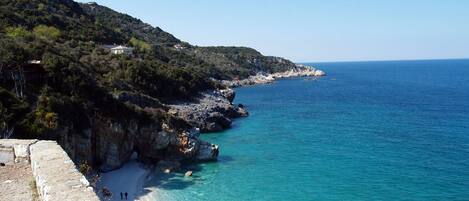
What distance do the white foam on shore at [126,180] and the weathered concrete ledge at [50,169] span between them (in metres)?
16.1

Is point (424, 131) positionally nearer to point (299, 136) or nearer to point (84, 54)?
point (299, 136)

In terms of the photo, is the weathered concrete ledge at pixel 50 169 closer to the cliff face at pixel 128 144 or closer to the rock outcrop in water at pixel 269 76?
the cliff face at pixel 128 144

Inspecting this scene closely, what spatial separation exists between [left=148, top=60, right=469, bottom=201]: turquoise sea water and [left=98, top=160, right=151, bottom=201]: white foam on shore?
1144 millimetres

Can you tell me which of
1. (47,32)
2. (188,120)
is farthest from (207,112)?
(47,32)

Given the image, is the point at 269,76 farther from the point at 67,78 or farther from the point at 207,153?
the point at 67,78

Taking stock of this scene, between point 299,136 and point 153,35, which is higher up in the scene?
point 153,35

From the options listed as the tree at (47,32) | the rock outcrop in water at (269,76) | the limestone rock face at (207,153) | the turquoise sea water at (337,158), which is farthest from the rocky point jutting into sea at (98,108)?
the rock outcrop in water at (269,76)

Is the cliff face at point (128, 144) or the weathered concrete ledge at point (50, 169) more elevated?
the weathered concrete ledge at point (50, 169)

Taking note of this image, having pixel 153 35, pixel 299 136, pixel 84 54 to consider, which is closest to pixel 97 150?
pixel 299 136

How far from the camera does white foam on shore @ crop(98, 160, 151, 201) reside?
1130 inches

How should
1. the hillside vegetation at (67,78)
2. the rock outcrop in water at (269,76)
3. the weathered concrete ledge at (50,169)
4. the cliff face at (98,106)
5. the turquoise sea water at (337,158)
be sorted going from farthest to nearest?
the rock outcrop in water at (269,76) → the turquoise sea water at (337,158) → the cliff face at (98,106) → the hillside vegetation at (67,78) → the weathered concrete ledge at (50,169)

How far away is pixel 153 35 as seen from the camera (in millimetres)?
160000

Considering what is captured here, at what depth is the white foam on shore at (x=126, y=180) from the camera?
2870 centimetres

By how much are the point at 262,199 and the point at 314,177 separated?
20.7 ft
